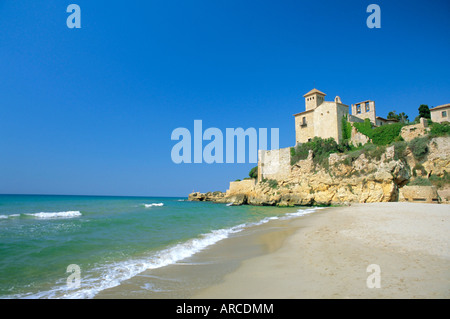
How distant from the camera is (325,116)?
3403cm

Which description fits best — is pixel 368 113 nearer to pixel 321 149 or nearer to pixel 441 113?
pixel 441 113

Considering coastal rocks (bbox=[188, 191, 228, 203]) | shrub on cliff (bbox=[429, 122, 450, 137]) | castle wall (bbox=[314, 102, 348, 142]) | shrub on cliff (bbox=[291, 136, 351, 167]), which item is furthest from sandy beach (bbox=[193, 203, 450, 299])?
coastal rocks (bbox=[188, 191, 228, 203])

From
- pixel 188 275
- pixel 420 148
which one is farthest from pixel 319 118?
pixel 188 275

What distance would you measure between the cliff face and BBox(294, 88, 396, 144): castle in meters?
5.44

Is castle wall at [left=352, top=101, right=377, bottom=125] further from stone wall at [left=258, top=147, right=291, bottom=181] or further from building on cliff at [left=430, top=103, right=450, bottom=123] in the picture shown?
stone wall at [left=258, top=147, right=291, bottom=181]

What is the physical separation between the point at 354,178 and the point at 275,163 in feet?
45.1

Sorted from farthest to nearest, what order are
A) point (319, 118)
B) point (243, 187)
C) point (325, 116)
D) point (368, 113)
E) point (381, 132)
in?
point (243, 187)
point (319, 118)
point (325, 116)
point (368, 113)
point (381, 132)

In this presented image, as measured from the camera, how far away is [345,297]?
124 inches

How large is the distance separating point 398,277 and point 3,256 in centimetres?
981

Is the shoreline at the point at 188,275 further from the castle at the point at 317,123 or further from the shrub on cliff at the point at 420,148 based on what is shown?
the castle at the point at 317,123

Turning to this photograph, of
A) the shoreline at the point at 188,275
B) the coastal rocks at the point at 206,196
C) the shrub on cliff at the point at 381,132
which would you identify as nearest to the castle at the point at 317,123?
the shrub on cliff at the point at 381,132
